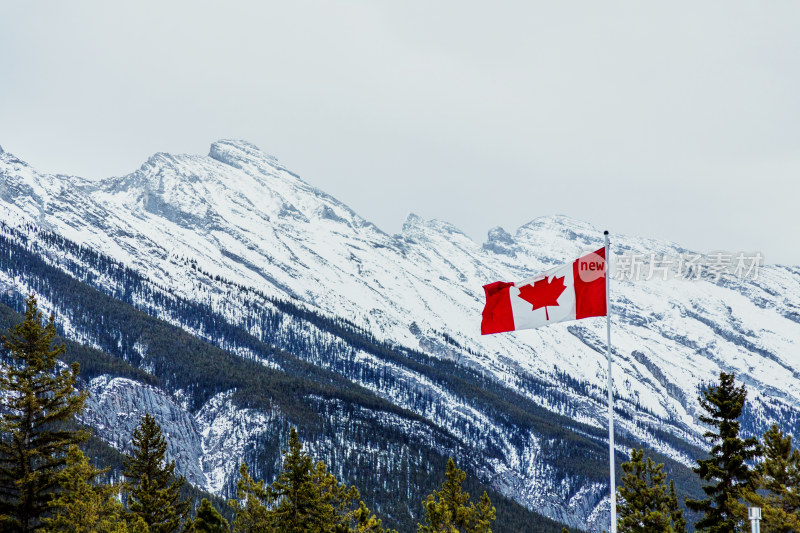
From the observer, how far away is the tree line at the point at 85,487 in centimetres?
3450

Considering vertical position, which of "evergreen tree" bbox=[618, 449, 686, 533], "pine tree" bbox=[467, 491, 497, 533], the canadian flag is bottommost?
"pine tree" bbox=[467, 491, 497, 533]

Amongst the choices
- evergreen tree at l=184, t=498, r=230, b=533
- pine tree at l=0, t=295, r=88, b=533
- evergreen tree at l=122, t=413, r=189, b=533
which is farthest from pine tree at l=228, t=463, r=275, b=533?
pine tree at l=0, t=295, r=88, b=533

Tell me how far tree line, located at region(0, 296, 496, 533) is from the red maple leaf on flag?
53.7 ft

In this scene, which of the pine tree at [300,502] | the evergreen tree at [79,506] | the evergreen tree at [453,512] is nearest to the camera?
the evergreen tree at [79,506]

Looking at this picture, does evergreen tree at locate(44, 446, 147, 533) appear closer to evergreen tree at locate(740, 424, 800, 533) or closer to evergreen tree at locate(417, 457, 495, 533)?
evergreen tree at locate(417, 457, 495, 533)

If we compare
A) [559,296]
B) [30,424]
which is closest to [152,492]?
[30,424]

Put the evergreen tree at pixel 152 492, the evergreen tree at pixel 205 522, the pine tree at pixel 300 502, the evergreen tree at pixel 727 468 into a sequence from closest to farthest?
the evergreen tree at pixel 727 468, the pine tree at pixel 300 502, the evergreen tree at pixel 152 492, the evergreen tree at pixel 205 522

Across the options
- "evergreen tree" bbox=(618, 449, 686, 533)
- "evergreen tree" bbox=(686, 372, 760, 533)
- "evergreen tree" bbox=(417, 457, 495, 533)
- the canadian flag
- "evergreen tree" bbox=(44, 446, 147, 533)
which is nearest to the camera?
the canadian flag

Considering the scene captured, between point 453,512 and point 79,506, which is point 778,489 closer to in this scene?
point 453,512

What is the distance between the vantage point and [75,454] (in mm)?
38062

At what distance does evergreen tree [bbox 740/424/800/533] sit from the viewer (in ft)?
114

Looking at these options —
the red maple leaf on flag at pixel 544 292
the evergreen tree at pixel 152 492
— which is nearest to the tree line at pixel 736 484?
the red maple leaf on flag at pixel 544 292

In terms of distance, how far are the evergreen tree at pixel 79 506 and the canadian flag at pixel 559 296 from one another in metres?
21.3

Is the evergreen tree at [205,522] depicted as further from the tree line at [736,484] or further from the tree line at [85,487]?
the tree line at [736,484]
